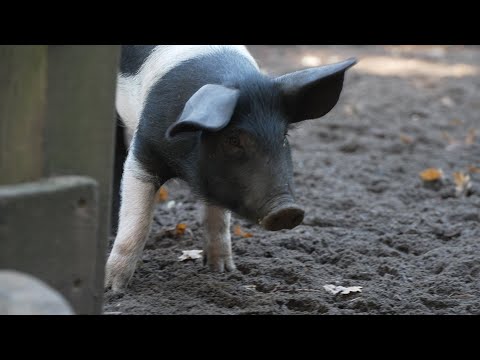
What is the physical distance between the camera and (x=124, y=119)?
534cm

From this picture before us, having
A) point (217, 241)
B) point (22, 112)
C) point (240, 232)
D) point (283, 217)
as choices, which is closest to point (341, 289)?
point (283, 217)

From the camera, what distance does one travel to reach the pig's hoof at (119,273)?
14.4 ft

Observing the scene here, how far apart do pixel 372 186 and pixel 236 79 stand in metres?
2.66

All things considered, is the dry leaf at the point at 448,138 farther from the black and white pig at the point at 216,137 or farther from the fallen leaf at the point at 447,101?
the black and white pig at the point at 216,137

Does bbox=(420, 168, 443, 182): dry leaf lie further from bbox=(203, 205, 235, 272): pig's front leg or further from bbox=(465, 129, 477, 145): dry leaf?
bbox=(203, 205, 235, 272): pig's front leg

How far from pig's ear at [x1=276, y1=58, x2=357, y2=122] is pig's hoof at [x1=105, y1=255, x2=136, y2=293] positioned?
1.14 metres

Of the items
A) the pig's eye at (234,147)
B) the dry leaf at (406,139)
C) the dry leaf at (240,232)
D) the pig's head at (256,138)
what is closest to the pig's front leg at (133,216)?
the pig's head at (256,138)

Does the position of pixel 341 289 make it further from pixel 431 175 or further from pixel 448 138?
pixel 448 138

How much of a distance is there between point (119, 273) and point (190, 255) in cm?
70

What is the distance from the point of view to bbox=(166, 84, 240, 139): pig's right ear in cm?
364

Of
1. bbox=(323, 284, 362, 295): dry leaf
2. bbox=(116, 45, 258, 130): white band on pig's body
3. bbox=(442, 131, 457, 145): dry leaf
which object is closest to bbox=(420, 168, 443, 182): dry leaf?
bbox=(442, 131, 457, 145): dry leaf

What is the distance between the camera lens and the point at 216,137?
4098 millimetres
